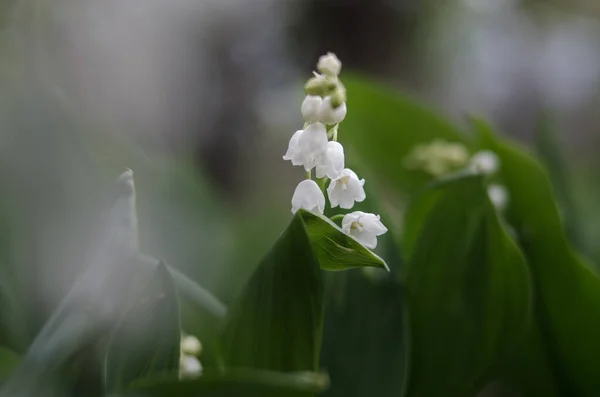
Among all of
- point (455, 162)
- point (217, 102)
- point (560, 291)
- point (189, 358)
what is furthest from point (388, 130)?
point (217, 102)

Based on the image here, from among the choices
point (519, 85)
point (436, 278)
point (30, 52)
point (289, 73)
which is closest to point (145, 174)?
point (30, 52)

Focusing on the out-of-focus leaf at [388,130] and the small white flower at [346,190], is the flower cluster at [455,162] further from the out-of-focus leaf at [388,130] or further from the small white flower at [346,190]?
the small white flower at [346,190]

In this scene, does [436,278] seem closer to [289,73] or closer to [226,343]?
[226,343]

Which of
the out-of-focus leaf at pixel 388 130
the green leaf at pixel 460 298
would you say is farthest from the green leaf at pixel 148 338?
the out-of-focus leaf at pixel 388 130

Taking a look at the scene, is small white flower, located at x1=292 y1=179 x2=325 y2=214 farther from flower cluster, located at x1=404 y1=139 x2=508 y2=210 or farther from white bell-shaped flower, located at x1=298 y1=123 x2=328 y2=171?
flower cluster, located at x1=404 y1=139 x2=508 y2=210

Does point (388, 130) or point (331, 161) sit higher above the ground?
point (388, 130)

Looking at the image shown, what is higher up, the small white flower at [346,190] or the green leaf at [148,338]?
the small white flower at [346,190]

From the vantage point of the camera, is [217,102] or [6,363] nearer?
[6,363]

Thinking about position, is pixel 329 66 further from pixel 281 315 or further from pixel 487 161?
pixel 487 161
